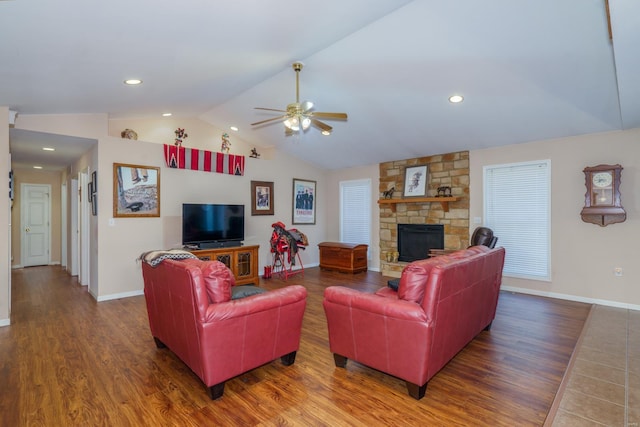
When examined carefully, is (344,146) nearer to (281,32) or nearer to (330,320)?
(281,32)

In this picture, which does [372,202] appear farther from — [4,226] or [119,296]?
[4,226]

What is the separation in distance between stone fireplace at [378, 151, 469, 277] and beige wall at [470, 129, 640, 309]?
961 millimetres

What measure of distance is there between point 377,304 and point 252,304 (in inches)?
35.6

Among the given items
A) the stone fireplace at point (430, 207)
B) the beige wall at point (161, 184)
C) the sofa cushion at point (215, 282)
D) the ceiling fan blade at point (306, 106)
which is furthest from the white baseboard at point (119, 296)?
the stone fireplace at point (430, 207)

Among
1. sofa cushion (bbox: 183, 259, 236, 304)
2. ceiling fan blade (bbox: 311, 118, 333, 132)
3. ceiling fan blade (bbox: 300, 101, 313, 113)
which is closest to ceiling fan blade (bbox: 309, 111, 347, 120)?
ceiling fan blade (bbox: 300, 101, 313, 113)

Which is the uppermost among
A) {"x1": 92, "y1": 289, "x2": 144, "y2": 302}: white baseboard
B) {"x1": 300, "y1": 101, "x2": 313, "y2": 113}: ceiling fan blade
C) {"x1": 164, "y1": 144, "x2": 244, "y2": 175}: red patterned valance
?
{"x1": 300, "y1": 101, "x2": 313, "y2": 113}: ceiling fan blade

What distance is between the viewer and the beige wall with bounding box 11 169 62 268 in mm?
7559

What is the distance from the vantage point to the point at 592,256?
4.54 m

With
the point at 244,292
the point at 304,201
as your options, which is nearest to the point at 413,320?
the point at 244,292

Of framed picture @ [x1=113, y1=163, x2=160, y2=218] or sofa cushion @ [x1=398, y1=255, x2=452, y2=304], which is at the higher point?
framed picture @ [x1=113, y1=163, x2=160, y2=218]

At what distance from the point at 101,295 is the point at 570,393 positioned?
5592 millimetres

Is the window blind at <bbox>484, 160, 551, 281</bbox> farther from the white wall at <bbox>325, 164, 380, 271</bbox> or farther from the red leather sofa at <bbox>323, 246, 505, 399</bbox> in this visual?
the red leather sofa at <bbox>323, 246, 505, 399</bbox>

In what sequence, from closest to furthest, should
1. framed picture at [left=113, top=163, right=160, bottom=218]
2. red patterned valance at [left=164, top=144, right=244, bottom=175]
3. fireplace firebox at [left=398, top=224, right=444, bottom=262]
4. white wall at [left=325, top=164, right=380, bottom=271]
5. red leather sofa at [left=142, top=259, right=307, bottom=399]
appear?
red leather sofa at [left=142, top=259, right=307, bottom=399] → framed picture at [left=113, top=163, right=160, bottom=218] → red patterned valance at [left=164, top=144, right=244, bottom=175] → fireplace firebox at [left=398, top=224, right=444, bottom=262] → white wall at [left=325, top=164, right=380, bottom=271]

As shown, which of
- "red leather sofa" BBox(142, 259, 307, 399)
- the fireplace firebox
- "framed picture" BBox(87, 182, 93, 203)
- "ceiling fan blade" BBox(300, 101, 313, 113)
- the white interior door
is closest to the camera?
"red leather sofa" BBox(142, 259, 307, 399)
